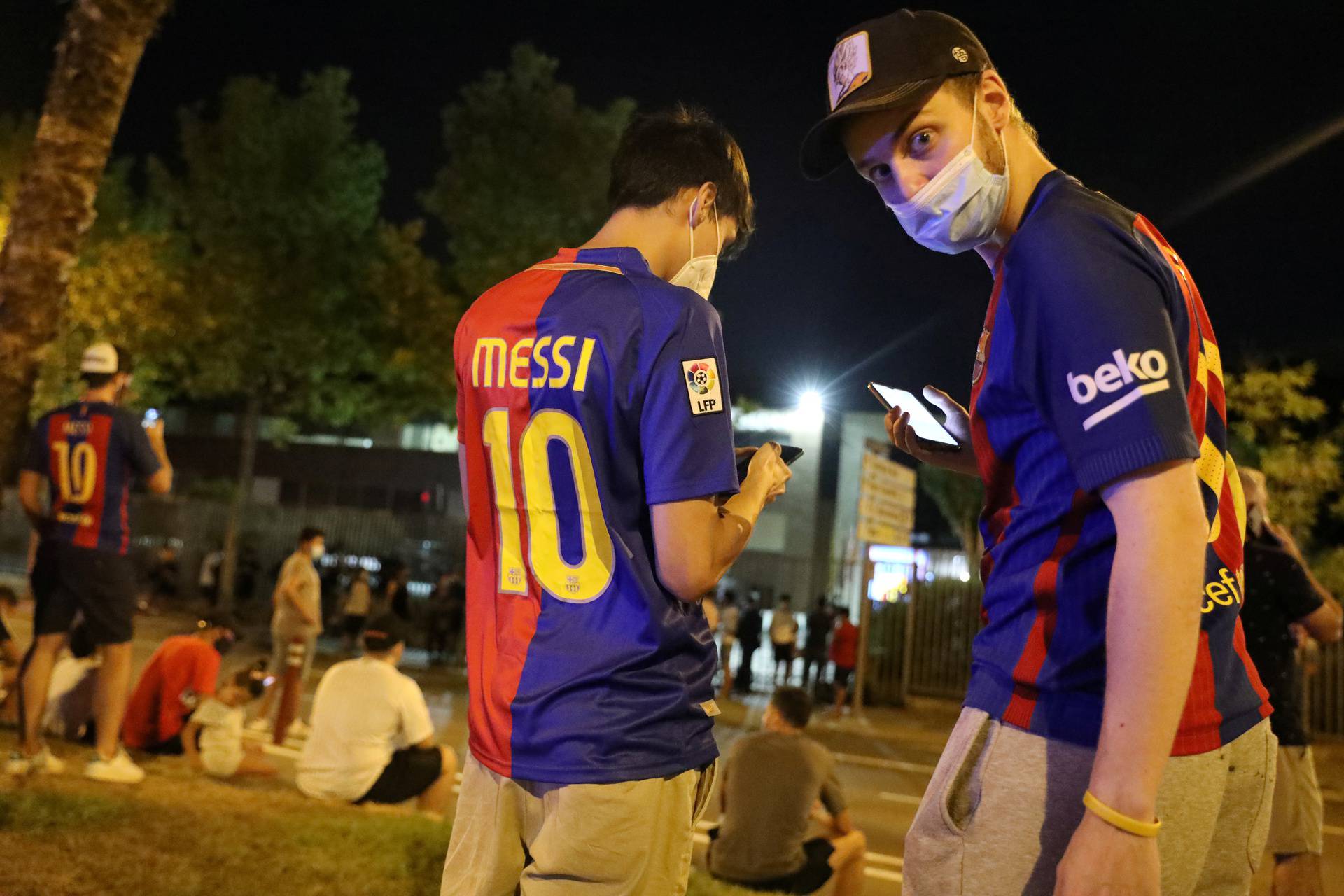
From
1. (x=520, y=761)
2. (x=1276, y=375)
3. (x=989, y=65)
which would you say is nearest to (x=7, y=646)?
(x=520, y=761)

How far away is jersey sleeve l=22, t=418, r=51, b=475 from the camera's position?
5520 millimetres

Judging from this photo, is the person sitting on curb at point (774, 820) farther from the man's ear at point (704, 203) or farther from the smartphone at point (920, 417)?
the man's ear at point (704, 203)

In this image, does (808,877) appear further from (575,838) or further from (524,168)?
(524,168)

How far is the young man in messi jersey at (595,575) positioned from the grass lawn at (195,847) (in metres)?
2.86

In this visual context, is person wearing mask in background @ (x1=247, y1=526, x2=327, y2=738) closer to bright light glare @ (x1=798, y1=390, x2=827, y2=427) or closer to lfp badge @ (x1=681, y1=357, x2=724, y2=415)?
lfp badge @ (x1=681, y1=357, x2=724, y2=415)

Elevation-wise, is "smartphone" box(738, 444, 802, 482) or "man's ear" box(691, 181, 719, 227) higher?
"man's ear" box(691, 181, 719, 227)

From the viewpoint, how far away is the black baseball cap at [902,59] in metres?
1.70

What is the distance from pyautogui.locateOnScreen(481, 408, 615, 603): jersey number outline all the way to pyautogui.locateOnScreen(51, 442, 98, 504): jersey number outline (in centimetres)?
440

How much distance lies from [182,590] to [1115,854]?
28.2 meters

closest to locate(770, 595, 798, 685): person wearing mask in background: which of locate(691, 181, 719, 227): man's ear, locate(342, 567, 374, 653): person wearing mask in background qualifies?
locate(342, 567, 374, 653): person wearing mask in background

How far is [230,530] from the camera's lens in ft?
75.6

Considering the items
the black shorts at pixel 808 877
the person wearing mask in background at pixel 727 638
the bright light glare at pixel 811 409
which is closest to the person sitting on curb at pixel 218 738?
the black shorts at pixel 808 877

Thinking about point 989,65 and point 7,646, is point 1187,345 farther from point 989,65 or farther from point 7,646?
point 7,646

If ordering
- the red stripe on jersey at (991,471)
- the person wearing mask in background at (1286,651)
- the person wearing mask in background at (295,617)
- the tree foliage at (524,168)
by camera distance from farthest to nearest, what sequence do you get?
1. the tree foliage at (524,168)
2. the person wearing mask in background at (295,617)
3. the person wearing mask in background at (1286,651)
4. the red stripe on jersey at (991,471)
